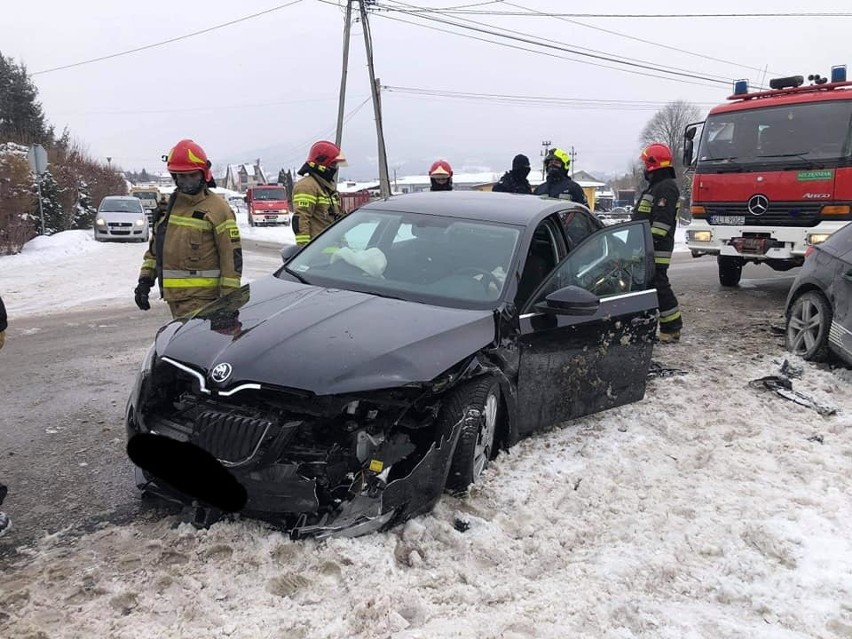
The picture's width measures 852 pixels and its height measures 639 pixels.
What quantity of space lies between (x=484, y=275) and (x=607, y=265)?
1071 mm

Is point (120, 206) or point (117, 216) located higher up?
point (120, 206)

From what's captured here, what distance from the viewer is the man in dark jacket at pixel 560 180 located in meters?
8.01

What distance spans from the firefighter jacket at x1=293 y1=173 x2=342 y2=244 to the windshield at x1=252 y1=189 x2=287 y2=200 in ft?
91.9

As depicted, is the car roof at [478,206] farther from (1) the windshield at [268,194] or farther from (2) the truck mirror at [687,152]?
(1) the windshield at [268,194]

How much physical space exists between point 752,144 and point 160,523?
8.81 metres

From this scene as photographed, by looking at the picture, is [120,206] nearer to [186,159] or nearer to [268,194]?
[268,194]

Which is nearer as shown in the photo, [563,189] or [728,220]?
[563,189]

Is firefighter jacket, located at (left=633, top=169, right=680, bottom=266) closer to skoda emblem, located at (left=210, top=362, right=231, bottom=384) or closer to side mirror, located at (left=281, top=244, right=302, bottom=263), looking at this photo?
side mirror, located at (left=281, top=244, right=302, bottom=263)

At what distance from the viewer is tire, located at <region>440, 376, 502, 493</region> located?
322cm

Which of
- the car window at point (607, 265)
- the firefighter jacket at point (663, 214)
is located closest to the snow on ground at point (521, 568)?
the car window at point (607, 265)

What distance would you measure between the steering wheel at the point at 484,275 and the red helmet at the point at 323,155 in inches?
107

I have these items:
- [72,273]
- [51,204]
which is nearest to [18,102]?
[51,204]

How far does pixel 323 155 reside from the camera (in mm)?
6281

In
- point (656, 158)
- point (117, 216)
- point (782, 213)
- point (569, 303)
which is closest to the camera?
point (569, 303)
